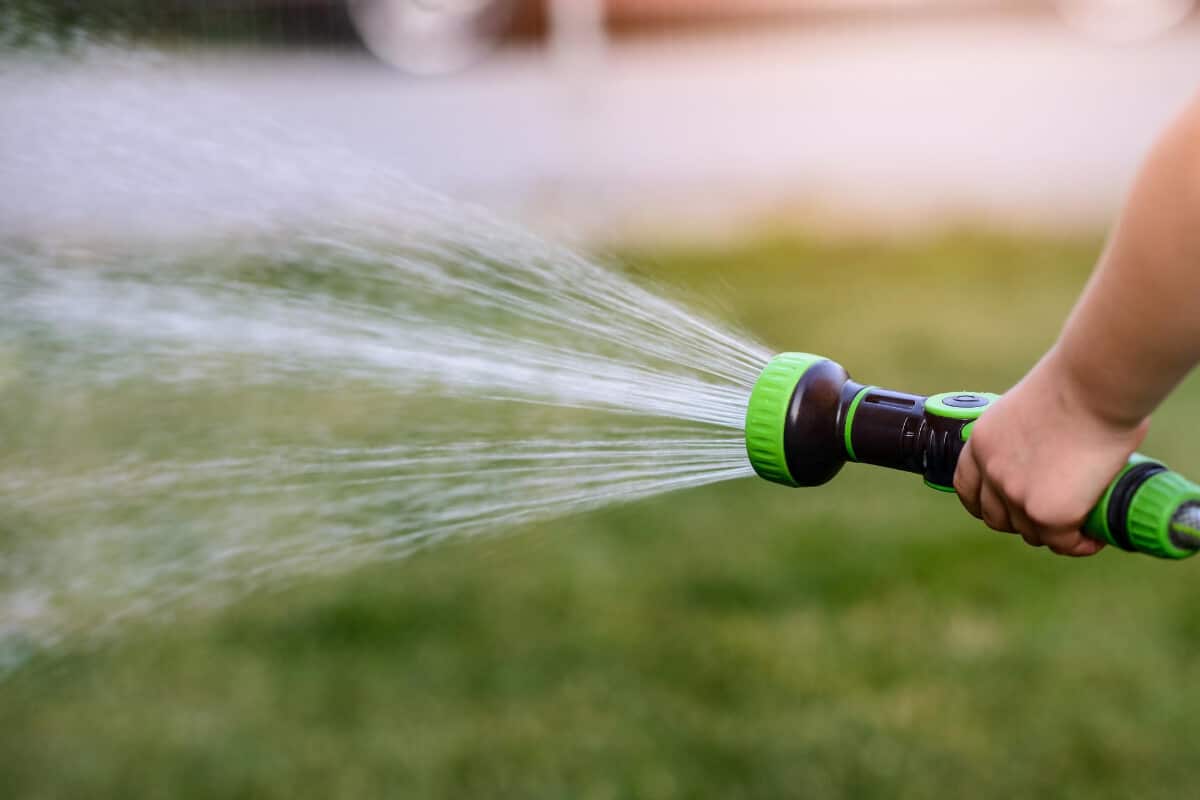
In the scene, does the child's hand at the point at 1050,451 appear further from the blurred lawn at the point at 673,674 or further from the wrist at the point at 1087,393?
the blurred lawn at the point at 673,674

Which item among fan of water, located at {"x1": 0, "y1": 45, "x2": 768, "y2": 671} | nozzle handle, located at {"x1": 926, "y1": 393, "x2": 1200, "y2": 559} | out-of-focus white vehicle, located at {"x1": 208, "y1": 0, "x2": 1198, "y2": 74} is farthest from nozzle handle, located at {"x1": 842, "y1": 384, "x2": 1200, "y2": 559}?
out-of-focus white vehicle, located at {"x1": 208, "y1": 0, "x2": 1198, "y2": 74}

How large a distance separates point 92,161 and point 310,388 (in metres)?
1.47

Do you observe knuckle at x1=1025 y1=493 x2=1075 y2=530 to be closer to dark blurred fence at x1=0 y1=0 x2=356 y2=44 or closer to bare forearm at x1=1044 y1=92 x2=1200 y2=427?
bare forearm at x1=1044 y1=92 x2=1200 y2=427

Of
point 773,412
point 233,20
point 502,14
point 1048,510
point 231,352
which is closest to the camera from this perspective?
point 1048,510

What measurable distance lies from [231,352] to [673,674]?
1269mm

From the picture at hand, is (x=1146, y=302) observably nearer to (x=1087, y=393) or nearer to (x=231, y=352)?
(x=1087, y=393)

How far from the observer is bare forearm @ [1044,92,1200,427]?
1.08 m

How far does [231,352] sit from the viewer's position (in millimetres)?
2949

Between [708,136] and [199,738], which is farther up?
[708,136]

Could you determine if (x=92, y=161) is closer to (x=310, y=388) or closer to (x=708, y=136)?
(x=310, y=388)

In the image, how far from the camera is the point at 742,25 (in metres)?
7.26

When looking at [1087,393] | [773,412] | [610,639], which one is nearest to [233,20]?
[610,639]

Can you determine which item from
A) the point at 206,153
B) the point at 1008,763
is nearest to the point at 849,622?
the point at 1008,763

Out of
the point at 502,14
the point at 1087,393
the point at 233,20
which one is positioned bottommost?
the point at 1087,393
